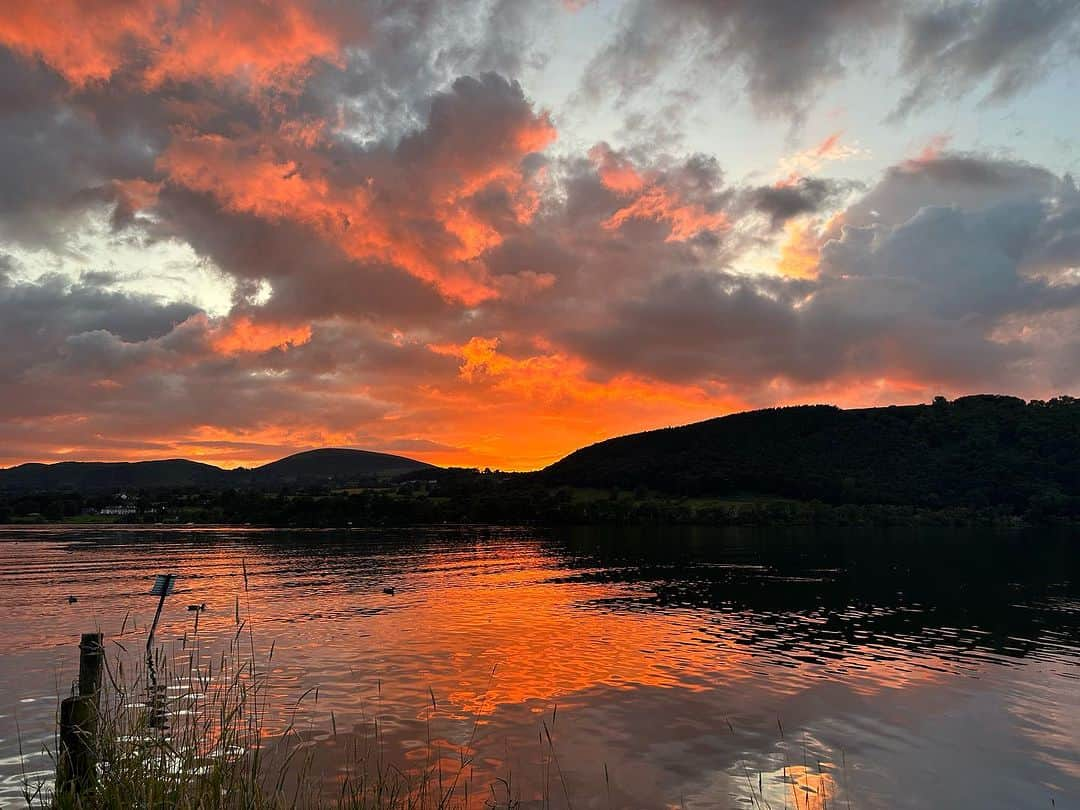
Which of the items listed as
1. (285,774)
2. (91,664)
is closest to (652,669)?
(285,774)

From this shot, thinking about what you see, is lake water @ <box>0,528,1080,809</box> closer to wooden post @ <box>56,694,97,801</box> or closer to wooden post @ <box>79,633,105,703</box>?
wooden post @ <box>79,633,105,703</box>

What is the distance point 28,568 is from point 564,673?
89050mm

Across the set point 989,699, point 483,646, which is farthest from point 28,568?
point 989,699

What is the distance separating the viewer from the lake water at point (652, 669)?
23.8 meters

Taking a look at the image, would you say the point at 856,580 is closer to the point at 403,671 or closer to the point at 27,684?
the point at 403,671

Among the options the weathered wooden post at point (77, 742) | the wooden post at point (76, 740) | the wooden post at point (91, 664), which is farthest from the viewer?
the wooden post at point (91, 664)

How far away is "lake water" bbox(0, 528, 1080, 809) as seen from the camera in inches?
936

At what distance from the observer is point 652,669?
39.3 meters

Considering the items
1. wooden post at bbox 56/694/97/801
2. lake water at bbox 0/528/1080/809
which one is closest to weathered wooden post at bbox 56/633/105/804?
wooden post at bbox 56/694/97/801

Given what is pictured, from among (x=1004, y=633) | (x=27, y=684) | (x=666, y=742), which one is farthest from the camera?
(x=1004, y=633)

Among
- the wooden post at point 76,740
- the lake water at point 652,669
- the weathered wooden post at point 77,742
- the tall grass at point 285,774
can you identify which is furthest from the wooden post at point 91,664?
the lake water at point 652,669

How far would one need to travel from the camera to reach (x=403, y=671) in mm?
37781

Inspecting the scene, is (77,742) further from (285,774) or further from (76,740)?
(285,774)

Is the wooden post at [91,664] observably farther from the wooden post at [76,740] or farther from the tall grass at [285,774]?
the wooden post at [76,740]
